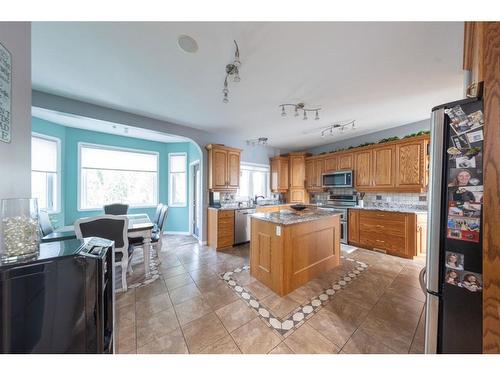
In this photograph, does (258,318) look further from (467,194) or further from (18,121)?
(18,121)

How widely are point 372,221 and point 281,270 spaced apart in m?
2.68

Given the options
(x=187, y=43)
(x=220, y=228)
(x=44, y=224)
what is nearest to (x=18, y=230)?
(x=187, y=43)

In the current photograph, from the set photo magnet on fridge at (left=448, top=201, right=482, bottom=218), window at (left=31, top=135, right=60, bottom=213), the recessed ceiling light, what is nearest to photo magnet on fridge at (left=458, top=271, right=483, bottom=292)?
photo magnet on fridge at (left=448, top=201, right=482, bottom=218)

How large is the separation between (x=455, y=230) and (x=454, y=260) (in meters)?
0.15

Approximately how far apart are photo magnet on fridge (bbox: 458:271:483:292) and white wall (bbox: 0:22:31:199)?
2495mm

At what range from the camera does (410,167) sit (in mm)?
3430

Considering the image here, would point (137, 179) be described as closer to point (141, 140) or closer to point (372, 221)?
point (141, 140)

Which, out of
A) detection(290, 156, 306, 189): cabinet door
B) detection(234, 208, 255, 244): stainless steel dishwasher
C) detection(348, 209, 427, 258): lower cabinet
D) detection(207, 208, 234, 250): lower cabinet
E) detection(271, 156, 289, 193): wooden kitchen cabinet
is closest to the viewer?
detection(348, 209, 427, 258): lower cabinet

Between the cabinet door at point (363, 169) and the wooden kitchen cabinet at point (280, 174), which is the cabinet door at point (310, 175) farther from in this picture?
the cabinet door at point (363, 169)

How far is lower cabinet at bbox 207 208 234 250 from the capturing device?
12.6 feet

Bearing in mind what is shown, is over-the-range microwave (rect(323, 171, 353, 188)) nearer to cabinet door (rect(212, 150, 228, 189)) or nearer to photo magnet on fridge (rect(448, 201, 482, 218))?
cabinet door (rect(212, 150, 228, 189))

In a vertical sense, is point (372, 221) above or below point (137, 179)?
below

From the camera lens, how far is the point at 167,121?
136 inches
